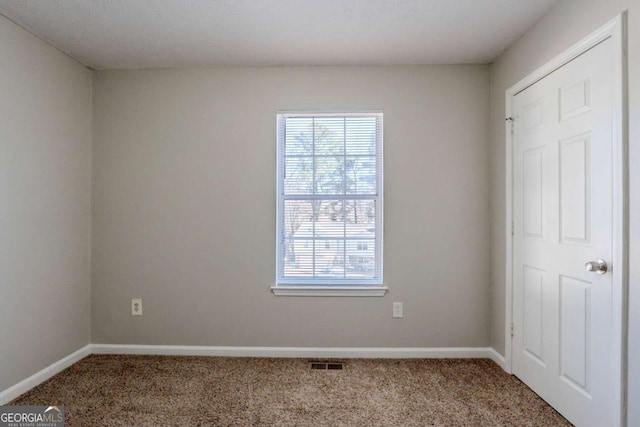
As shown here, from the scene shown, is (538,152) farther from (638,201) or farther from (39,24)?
Answer: (39,24)

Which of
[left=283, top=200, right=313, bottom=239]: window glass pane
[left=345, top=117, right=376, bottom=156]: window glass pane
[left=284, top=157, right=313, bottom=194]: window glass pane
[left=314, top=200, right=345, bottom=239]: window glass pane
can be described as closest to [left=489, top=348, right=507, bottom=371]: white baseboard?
[left=314, top=200, right=345, bottom=239]: window glass pane

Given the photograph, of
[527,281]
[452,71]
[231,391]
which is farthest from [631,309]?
[231,391]

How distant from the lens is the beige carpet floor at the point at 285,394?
75.5 inches

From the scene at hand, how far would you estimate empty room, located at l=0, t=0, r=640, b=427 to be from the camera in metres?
1.99

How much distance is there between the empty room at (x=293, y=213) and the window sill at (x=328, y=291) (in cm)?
2

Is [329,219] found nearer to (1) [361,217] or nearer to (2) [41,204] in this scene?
(1) [361,217]

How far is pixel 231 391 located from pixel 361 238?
1.49 m

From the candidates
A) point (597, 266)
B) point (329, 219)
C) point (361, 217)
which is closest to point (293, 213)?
point (329, 219)

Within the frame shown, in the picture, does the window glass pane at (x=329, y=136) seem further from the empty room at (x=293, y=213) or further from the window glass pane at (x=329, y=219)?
the window glass pane at (x=329, y=219)

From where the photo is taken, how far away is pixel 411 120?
2.74 meters

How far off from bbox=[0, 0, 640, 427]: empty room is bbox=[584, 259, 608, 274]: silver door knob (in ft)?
0.38

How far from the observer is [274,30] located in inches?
87.2

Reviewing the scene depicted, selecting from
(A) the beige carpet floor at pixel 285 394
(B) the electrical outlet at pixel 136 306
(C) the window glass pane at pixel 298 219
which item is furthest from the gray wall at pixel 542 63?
(B) the electrical outlet at pixel 136 306

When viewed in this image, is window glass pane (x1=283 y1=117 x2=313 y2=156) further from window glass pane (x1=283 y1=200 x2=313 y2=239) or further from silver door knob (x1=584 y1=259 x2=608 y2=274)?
silver door knob (x1=584 y1=259 x2=608 y2=274)
